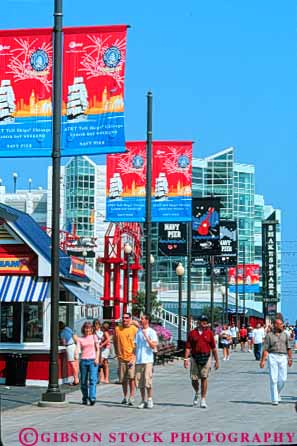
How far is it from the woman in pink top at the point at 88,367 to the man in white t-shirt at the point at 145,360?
87 cm

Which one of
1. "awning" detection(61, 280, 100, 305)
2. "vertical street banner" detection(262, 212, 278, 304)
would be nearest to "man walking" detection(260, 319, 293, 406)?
"awning" detection(61, 280, 100, 305)

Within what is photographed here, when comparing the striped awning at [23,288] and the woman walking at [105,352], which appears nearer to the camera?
the striped awning at [23,288]

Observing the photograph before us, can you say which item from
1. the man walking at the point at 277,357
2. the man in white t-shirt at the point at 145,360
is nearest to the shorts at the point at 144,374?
the man in white t-shirt at the point at 145,360

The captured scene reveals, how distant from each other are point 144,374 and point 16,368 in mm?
5389

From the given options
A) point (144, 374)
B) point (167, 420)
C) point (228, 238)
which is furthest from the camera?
point (228, 238)

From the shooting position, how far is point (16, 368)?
886 inches

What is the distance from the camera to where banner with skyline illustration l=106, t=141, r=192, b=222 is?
2941 cm

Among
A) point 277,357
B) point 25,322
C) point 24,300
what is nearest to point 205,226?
point 25,322

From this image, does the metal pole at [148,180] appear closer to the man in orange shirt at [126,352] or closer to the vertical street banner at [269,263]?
the man in orange shirt at [126,352]

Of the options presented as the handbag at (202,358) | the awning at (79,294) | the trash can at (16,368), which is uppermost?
the awning at (79,294)

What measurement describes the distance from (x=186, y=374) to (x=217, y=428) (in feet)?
53.7

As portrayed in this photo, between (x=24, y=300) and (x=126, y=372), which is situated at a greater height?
(x=24, y=300)

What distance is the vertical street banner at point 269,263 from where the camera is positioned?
3812 inches

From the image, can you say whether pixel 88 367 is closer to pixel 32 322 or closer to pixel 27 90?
pixel 32 322
